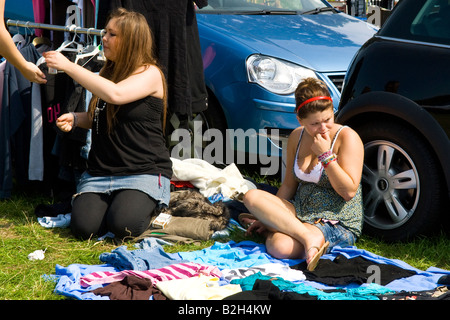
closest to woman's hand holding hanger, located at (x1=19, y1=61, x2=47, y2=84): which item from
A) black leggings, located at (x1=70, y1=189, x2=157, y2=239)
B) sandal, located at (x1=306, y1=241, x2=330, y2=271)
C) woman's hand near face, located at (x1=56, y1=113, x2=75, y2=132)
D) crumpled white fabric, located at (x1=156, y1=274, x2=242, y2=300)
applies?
woman's hand near face, located at (x1=56, y1=113, x2=75, y2=132)

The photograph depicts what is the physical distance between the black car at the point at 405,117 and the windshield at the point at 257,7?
219cm

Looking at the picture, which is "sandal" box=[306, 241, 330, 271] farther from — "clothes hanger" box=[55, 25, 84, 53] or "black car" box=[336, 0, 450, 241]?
"clothes hanger" box=[55, 25, 84, 53]

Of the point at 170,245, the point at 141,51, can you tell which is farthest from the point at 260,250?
the point at 141,51

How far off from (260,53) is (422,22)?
161 cm

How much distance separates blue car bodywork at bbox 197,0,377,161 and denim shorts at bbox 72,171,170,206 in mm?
1190

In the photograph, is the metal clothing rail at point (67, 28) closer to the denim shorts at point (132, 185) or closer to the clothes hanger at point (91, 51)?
the clothes hanger at point (91, 51)

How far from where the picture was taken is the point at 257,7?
21.9 ft

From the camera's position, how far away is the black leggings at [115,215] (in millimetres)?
4496

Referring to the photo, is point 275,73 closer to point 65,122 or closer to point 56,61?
point 65,122

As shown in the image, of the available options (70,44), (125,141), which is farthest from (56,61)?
(70,44)

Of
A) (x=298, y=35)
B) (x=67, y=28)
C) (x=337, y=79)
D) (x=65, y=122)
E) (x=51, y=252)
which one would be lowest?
(x=51, y=252)

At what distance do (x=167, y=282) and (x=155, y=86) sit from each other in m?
1.65

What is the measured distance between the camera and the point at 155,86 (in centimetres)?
470

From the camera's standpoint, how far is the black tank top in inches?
185
